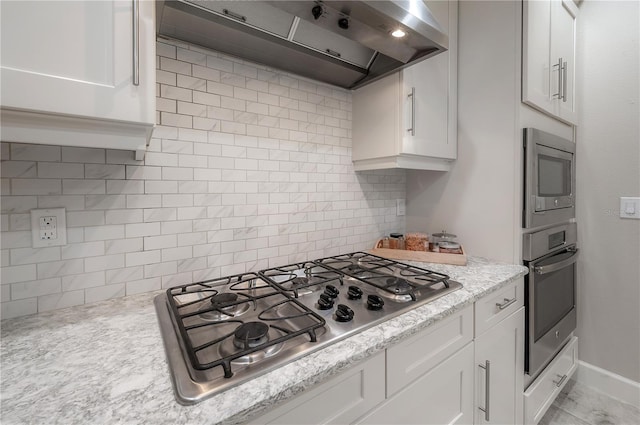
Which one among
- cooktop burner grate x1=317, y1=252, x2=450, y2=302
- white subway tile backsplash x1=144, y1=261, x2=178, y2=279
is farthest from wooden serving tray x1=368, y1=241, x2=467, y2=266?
white subway tile backsplash x1=144, y1=261, x2=178, y2=279

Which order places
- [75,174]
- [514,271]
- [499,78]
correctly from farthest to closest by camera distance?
1. [499,78]
2. [514,271]
3. [75,174]

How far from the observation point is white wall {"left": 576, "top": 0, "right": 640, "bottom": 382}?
168cm

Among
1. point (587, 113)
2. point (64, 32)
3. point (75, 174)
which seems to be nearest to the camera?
point (64, 32)

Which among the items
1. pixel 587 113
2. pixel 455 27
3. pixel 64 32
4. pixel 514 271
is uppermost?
pixel 455 27

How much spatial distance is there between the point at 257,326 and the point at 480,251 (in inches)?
51.7

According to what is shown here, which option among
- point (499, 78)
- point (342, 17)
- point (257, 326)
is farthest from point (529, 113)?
point (257, 326)

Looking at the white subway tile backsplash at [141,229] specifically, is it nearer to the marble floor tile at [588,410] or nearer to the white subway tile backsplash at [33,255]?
the white subway tile backsplash at [33,255]

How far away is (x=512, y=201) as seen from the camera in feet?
4.56

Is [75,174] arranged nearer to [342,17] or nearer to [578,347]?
[342,17]

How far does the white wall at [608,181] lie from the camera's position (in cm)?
168

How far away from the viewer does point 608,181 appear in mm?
1750

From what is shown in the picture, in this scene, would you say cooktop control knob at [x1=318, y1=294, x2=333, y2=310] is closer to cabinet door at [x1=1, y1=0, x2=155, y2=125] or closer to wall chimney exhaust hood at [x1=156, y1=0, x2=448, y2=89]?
cabinet door at [x1=1, y1=0, x2=155, y2=125]

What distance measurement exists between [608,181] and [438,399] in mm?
1790

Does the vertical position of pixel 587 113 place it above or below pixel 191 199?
above
